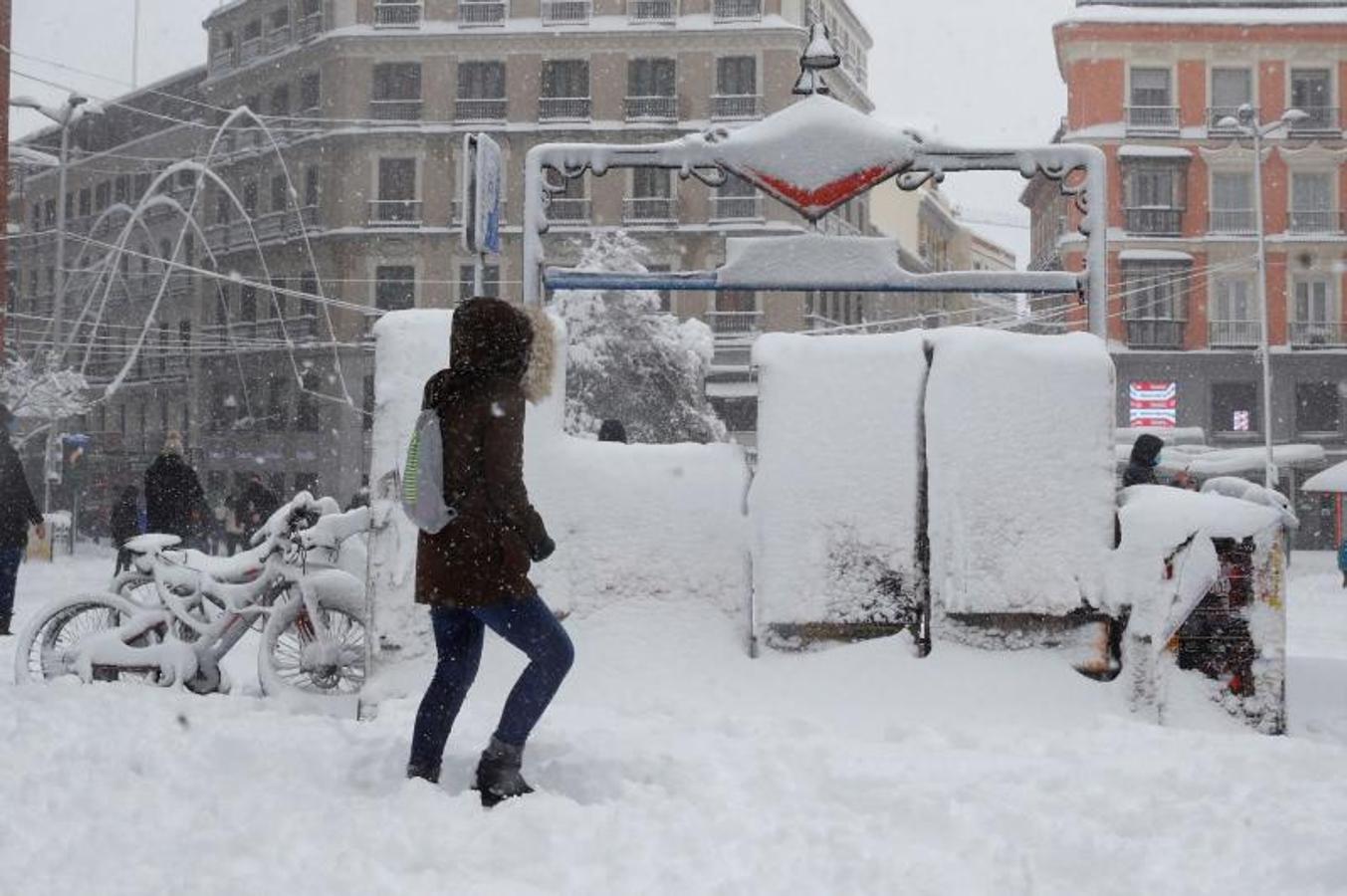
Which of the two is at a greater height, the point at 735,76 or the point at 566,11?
the point at 566,11

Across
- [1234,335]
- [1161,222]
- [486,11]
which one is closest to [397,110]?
[486,11]

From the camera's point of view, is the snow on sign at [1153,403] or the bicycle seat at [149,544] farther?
the snow on sign at [1153,403]

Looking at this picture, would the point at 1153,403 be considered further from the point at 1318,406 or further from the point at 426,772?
the point at 426,772

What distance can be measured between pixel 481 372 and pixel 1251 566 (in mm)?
3033

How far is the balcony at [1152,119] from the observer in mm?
46562

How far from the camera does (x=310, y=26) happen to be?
50031mm

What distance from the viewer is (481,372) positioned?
15.9ft

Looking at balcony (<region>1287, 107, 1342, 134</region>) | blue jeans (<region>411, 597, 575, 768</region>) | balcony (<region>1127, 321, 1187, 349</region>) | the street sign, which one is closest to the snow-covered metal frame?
the street sign

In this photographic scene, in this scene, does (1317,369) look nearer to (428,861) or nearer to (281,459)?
(281,459)

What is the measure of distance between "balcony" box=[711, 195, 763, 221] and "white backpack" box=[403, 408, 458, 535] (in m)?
41.9

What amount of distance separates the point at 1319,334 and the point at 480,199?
42.6 metres

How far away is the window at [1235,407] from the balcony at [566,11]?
841 inches

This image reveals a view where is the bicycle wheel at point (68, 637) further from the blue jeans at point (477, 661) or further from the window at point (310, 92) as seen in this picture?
the window at point (310, 92)

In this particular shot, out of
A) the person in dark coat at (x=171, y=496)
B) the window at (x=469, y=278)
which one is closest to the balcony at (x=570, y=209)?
the window at (x=469, y=278)
